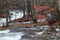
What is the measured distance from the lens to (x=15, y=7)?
66.5 feet

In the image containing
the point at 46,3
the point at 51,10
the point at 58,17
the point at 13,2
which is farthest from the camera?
the point at 13,2

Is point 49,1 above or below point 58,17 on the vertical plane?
above

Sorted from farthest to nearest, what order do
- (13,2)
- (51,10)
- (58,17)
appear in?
(13,2)
(51,10)
(58,17)

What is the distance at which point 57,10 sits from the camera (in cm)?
1566

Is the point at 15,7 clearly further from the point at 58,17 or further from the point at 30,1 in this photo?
the point at 58,17

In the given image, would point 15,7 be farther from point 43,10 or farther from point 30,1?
point 43,10

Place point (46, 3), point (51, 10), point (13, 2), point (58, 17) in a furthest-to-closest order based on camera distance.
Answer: point (13, 2) → point (46, 3) → point (51, 10) → point (58, 17)

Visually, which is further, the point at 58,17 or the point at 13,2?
the point at 13,2

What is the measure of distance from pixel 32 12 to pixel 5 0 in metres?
3.73

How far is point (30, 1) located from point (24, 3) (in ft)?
2.25

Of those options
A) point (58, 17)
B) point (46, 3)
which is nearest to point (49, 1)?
point (46, 3)

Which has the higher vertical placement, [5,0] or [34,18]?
[5,0]

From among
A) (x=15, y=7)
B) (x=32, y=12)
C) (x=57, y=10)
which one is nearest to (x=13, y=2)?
(x=15, y=7)

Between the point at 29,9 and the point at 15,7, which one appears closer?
the point at 29,9
